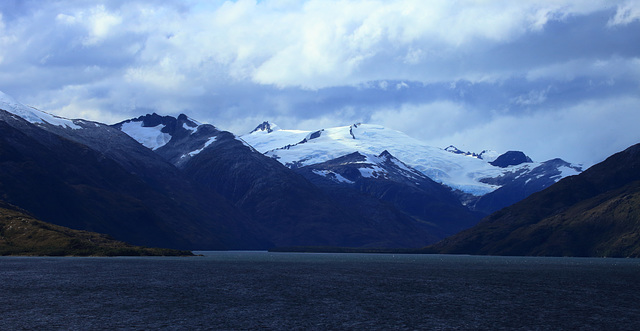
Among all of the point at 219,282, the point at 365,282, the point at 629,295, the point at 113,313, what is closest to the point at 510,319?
the point at 629,295

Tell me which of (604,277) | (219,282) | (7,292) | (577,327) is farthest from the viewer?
(604,277)

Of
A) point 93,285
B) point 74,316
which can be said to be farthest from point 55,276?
point 74,316

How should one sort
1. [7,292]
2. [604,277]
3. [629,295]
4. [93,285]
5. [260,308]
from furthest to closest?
[604,277] → [93,285] → [629,295] → [7,292] → [260,308]

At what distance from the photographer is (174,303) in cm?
10781

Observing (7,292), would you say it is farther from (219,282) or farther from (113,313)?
(219,282)

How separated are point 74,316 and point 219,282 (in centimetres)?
6074

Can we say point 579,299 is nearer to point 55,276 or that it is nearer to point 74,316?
point 74,316

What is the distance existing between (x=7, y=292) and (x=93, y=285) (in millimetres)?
21128

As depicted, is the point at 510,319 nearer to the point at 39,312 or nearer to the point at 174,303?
the point at 174,303

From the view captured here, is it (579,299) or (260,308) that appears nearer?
(260,308)

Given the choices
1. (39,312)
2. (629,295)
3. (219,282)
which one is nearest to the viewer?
(39,312)

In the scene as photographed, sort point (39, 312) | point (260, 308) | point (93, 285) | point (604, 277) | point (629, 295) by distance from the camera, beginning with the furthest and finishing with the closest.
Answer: point (604, 277)
point (93, 285)
point (629, 295)
point (260, 308)
point (39, 312)

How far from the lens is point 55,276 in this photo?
506ft

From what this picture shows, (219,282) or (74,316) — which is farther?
(219,282)
